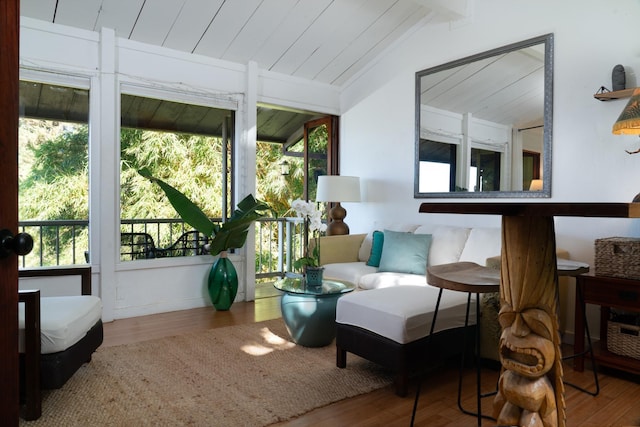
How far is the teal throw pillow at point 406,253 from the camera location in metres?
3.57

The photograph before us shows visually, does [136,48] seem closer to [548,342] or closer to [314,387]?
[314,387]

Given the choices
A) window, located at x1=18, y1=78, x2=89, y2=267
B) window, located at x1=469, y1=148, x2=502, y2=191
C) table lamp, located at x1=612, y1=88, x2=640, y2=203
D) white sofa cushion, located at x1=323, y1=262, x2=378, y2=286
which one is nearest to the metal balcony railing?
window, located at x1=18, y1=78, x2=89, y2=267

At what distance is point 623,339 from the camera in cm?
252

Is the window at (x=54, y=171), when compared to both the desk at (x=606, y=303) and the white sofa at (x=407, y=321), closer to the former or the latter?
the white sofa at (x=407, y=321)

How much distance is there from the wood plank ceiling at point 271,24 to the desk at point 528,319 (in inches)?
117

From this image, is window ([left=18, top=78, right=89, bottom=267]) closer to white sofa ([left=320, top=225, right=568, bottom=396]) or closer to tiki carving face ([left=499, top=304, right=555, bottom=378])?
white sofa ([left=320, top=225, right=568, bottom=396])

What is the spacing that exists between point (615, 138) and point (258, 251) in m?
4.33

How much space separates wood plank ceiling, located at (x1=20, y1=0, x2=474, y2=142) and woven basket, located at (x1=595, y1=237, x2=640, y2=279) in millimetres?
2347

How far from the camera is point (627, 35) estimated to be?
2920mm

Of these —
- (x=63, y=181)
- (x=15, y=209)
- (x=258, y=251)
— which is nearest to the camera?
(x=15, y=209)

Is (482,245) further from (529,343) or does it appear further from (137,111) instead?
(137,111)

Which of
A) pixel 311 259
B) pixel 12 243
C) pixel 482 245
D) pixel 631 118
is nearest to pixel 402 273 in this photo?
pixel 482 245

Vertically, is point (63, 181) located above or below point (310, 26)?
below

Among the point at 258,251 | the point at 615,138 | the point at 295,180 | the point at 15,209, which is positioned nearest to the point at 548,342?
the point at 15,209
